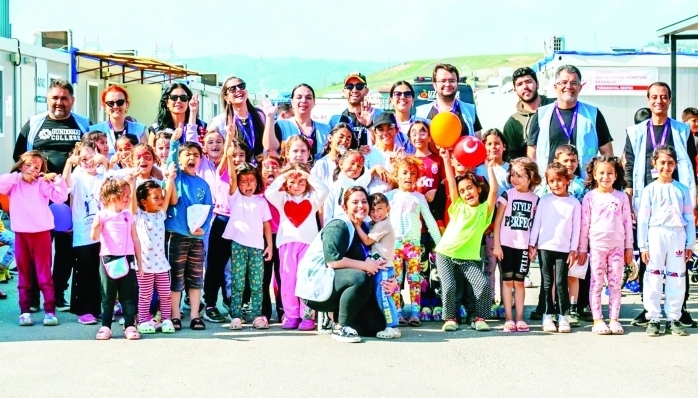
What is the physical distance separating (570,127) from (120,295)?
4.03 metres

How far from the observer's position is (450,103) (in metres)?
7.84

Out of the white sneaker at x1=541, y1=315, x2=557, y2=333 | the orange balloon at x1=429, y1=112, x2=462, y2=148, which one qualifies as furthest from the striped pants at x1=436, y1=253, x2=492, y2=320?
the orange balloon at x1=429, y1=112, x2=462, y2=148

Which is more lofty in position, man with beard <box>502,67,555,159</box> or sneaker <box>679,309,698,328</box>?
man with beard <box>502,67,555,159</box>

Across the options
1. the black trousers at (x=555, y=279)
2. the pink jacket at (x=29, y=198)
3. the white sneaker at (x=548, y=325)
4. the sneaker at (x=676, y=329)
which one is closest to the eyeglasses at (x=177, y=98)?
the pink jacket at (x=29, y=198)

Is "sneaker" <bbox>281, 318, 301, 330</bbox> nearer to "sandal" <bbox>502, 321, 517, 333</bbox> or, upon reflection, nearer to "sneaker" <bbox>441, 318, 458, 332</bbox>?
"sneaker" <bbox>441, 318, 458, 332</bbox>

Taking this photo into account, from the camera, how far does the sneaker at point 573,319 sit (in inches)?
283

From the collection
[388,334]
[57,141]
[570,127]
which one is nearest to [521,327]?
[388,334]

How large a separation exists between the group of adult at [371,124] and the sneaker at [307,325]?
1.65 meters

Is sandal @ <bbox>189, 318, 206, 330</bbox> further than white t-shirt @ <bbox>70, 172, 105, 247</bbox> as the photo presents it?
No

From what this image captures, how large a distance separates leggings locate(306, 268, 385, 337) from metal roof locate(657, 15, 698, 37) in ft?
17.5

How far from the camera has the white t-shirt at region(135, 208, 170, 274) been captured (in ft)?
22.4

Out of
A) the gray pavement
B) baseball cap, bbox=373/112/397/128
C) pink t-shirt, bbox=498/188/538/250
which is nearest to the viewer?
the gray pavement

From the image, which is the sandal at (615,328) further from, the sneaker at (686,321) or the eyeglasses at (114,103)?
the eyeglasses at (114,103)

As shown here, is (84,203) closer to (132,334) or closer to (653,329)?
(132,334)
